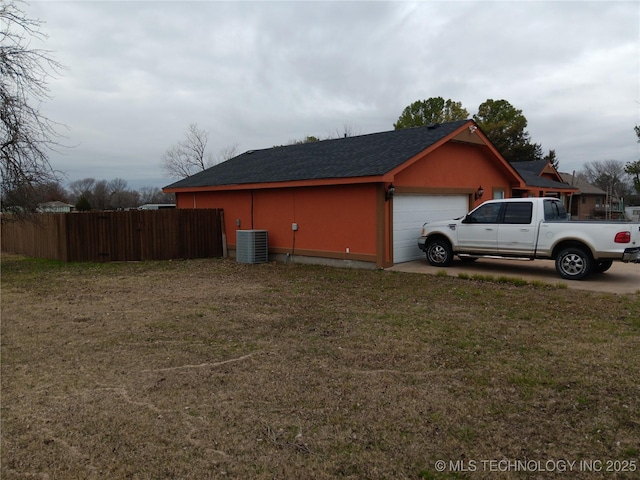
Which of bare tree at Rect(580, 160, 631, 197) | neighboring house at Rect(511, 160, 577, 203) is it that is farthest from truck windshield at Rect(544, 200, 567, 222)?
bare tree at Rect(580, 160, 631, 197)

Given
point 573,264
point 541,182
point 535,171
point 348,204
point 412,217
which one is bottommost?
point 573,264

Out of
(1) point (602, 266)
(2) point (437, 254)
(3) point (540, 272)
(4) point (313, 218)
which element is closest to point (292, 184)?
(4) point (313, 218)

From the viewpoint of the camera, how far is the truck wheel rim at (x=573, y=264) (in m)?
9.59

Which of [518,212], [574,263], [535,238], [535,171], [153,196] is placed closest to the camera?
[574,263]

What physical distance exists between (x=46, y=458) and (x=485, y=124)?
148 ft

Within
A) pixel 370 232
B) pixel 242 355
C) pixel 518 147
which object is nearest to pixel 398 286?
pixel 370 232

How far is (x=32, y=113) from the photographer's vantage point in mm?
12492

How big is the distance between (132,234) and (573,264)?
42.8ft

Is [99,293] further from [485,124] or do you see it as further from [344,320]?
[485,124]

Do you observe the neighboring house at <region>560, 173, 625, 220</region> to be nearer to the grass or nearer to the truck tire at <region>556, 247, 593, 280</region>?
the truck tire at <region>556, 247, 593, 280</region>

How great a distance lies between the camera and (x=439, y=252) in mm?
11906

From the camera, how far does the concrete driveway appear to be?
9.11 m

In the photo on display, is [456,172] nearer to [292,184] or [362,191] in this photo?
[362,191]

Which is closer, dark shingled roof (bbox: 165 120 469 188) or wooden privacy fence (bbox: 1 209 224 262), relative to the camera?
dark shingled roof (bbox: 165 120 469 188)
